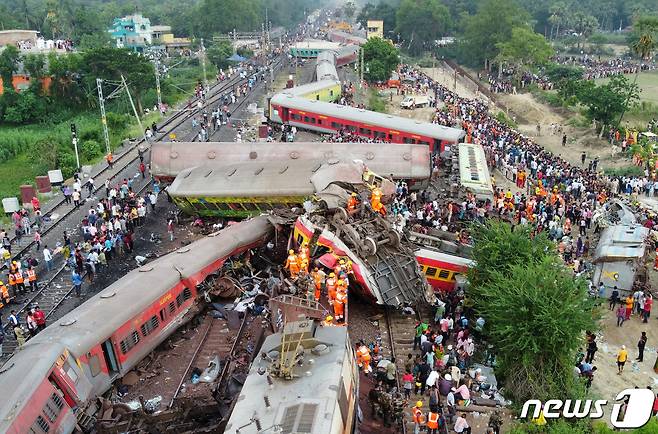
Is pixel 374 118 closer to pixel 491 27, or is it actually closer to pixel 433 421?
pixel 433 421

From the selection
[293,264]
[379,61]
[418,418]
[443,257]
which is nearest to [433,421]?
[418,418]

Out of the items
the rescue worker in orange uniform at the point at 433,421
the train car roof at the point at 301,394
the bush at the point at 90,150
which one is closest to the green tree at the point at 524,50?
the bush at the point at 90,150

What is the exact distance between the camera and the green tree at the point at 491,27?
84.8 metres

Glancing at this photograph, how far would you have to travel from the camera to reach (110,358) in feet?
54.2

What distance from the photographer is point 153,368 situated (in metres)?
18.1

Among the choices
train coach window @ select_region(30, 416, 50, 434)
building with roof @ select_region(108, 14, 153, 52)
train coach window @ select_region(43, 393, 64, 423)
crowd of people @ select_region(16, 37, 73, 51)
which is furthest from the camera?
building with roof @ select_region(108, 14, 153, 52)

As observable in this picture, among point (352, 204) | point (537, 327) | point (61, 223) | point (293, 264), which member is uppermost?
point (352, 204)

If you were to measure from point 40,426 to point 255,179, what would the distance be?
54.9ft

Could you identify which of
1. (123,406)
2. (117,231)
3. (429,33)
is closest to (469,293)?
(123,406)

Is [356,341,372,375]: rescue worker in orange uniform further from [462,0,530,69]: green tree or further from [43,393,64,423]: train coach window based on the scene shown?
[462,0,530,69]: green tree

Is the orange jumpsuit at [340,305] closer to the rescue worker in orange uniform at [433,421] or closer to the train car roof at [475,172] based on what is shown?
the rescue worker in orange uniform at [433,421]

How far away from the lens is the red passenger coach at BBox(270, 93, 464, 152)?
121ft

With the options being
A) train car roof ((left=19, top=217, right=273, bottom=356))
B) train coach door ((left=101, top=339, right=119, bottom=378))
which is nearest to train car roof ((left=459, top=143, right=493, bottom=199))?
train car roof ((left=19, top=217, right=273, bottom=356))

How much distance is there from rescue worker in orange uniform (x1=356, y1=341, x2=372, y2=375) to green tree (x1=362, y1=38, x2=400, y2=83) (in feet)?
184
